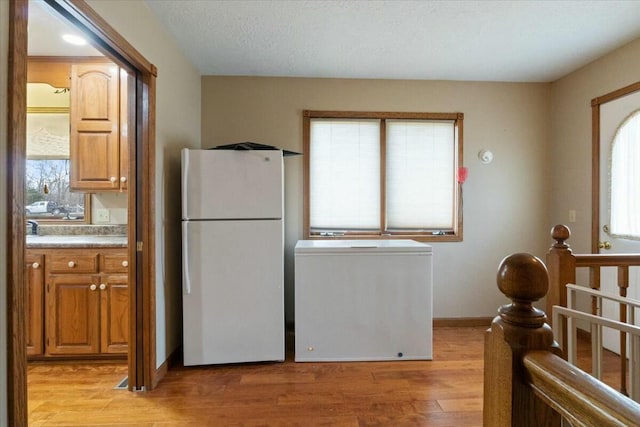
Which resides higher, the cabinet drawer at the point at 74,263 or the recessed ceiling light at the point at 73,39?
the recessed ceiling light at the point at 73,39

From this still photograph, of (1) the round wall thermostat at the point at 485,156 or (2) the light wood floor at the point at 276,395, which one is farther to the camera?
(1) the round wall thermostat at the point at 485,156

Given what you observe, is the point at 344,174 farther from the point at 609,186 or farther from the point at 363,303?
the point at 609,186

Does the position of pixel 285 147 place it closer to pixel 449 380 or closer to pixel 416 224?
pixel 416 224

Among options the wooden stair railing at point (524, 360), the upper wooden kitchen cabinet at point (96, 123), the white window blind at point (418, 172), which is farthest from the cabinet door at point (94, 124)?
the wooden stair railing at point (524, 360)

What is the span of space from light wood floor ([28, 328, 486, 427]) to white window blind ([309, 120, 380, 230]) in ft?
4.35

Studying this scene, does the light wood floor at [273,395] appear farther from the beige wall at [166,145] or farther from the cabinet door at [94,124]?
the cabinet door at [94,124]

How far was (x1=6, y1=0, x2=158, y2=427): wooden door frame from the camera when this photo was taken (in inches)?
43.4

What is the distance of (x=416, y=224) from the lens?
3.15 metres

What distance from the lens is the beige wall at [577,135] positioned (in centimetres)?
260

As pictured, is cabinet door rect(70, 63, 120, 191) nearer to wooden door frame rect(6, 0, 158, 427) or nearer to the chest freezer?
wooden door frame rect(6, 0, 158, 427)

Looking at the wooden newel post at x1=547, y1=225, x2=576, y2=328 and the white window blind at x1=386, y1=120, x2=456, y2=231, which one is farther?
the white window blind at x1=386, y1=120, x2=456, y2=231

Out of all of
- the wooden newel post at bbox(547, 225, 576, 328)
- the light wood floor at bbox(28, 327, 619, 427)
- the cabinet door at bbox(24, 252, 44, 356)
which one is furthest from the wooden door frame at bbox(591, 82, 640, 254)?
the cabinet door at bbox(24, 252, 44, 356)

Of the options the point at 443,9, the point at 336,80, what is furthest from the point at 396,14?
the point at 336,80

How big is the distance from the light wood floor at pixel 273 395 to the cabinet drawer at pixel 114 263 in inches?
29.1
